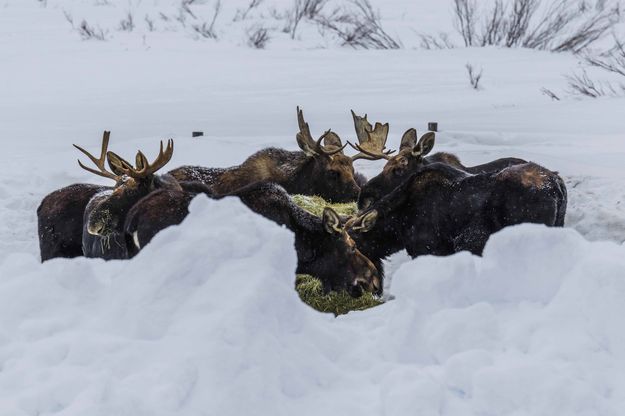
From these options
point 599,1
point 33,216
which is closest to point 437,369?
point 33,216

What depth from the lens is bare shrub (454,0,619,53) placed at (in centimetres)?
2053

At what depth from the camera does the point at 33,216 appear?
10.2 m

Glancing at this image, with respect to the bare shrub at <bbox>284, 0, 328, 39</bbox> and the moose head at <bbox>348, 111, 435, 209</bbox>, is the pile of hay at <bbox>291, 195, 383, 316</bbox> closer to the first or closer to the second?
the moose head at <bbox>348, 111, 435, 209</bbox>

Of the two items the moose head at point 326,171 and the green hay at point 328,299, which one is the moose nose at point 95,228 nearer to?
the green hay at point 328,299

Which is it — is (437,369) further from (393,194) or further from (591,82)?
(591,82)

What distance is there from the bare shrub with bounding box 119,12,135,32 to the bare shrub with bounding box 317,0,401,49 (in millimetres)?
3862

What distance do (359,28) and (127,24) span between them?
4.86m

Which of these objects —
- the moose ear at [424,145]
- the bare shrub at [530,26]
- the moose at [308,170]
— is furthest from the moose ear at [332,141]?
the bare shrub at [530,26]

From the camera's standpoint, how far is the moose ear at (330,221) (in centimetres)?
746

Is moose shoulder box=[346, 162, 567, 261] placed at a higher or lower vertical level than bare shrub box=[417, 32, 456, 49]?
lower

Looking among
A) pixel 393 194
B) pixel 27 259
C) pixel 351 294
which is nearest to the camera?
pixel 27 259

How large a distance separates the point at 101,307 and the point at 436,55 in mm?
15992

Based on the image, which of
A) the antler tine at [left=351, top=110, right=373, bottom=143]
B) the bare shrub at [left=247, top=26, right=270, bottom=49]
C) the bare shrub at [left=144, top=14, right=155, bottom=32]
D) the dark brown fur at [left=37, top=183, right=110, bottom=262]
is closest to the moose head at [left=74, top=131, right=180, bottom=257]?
the dark brown fur at [left=37, top=183, right=110, bottom=262]

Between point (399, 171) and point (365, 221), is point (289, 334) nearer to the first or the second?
point (365, 221)
